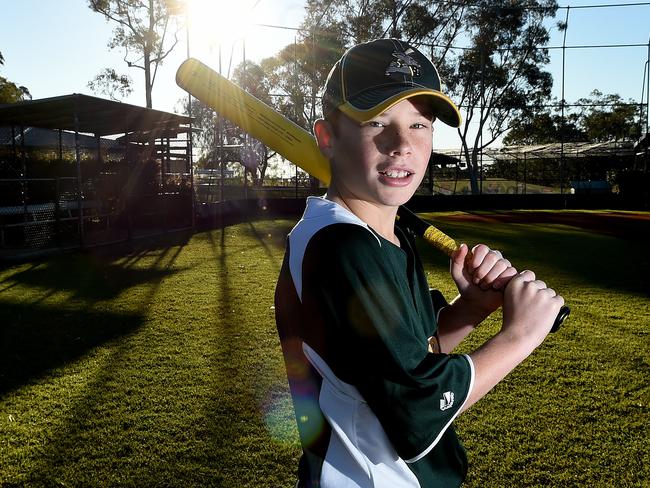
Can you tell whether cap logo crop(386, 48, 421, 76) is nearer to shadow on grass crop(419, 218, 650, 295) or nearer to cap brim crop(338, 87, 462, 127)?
cap brim crop(338, 87, 462, 127)

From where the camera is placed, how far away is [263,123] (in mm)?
1643

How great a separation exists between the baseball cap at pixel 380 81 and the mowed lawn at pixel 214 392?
7.01 ft

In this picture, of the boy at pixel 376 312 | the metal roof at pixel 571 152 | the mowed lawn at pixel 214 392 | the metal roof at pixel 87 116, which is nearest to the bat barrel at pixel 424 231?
the boy at pixel 376 312

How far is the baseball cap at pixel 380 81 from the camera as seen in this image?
1.15m

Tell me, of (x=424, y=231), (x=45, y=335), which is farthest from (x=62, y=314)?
(x=424, y=231)

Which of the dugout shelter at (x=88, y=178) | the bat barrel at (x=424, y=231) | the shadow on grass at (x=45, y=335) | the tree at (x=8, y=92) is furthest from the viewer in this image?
the tree at (x=8, y=92)

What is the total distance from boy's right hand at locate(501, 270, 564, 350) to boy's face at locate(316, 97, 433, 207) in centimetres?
32

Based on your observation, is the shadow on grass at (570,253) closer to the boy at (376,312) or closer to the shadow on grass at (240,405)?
the shadow on grass at (240,405)

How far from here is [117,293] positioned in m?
7.00

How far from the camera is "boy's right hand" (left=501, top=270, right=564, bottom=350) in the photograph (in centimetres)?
116

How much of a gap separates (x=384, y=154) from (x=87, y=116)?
1272 centimetres

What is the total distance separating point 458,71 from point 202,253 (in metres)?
25.5

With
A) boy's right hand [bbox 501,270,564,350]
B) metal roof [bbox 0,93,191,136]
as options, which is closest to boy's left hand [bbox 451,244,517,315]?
boy's right hand [bbox 501,270,564,350]

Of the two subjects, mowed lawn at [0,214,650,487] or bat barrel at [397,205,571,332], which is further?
mowed lawn at [0,214,650,487]
